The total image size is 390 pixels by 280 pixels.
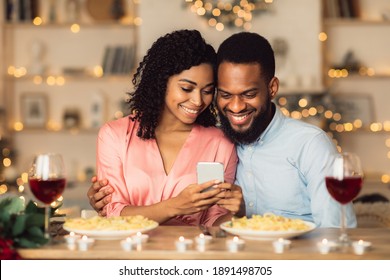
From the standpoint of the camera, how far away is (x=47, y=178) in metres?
1.67

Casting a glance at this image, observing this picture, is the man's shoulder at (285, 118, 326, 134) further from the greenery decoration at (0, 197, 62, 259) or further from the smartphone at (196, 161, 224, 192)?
the greenery decoration at (0, 197, 62, 259)

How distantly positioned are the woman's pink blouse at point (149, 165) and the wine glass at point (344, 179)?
809 millimetres

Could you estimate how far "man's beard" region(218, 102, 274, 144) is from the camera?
7.86ft

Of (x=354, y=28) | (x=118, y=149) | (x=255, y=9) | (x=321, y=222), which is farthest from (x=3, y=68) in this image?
(x=321, y=222)

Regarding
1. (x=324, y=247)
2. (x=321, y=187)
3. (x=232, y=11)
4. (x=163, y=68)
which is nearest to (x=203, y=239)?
(x=324, y=247)

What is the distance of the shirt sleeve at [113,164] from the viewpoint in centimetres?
238

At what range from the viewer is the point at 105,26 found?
5.45m

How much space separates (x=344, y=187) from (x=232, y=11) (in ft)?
12.5

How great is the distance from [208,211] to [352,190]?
90cm

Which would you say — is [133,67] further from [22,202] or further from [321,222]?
[22,202]

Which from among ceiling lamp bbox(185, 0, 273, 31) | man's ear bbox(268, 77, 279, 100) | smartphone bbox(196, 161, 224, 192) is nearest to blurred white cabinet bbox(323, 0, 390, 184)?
ceiling lamp bbox(185, 0, 273, 31)

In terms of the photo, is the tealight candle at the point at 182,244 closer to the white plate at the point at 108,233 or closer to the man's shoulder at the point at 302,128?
the white plate at the point at 108,233

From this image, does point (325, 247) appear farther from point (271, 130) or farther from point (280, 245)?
point (271, 130)

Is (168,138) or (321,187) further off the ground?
(168,138)
